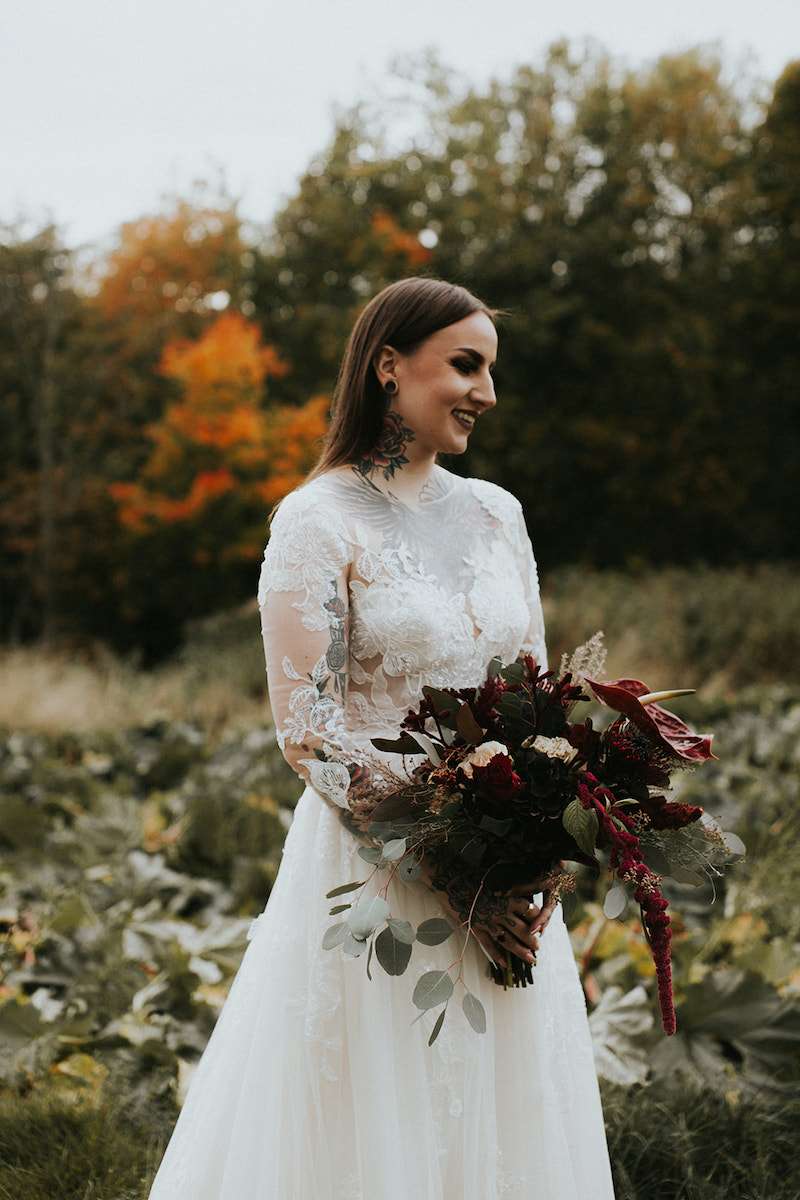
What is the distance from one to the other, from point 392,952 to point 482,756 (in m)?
0.39

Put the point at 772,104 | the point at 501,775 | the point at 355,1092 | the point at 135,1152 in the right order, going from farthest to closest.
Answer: the point at 772,104, the point at 135,1152, the point at 355,1092, the point at 501,775

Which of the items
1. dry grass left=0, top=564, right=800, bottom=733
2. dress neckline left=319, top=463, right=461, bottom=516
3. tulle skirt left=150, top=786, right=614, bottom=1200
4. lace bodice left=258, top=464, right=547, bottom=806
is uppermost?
dress neckline left=319, top=463, right=461, bottom=516

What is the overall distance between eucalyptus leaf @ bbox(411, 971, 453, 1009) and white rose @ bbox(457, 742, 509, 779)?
36 centimetres

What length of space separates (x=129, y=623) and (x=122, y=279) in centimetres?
607

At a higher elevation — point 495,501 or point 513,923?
point 495,501

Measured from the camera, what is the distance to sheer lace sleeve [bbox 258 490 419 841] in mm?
2092

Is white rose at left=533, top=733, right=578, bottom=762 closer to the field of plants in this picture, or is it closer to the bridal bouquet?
the bridal bouquet

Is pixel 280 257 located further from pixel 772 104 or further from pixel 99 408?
pixel 772 104

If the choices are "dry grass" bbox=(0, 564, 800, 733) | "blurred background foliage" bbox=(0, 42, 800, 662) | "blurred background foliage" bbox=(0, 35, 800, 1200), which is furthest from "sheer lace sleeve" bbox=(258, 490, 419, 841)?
"blurred background foliage" bbox=(0, 42, 800, 662)

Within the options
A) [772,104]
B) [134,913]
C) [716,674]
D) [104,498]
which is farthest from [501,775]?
[772,104]

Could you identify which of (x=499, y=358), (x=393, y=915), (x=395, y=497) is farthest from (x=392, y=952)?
(x=499, y=358)

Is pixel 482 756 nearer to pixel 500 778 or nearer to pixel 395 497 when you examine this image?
pixel 500 778

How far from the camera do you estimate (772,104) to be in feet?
59.9

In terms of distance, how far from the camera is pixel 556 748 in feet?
6.18
